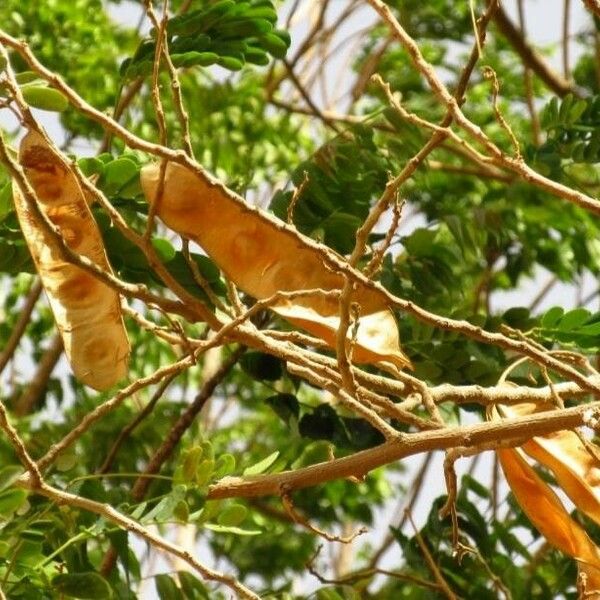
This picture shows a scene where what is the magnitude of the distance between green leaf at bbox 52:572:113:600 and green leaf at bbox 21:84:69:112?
16.6 inches

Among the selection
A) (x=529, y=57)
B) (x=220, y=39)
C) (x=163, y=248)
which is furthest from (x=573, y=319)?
(x=529, y=57)

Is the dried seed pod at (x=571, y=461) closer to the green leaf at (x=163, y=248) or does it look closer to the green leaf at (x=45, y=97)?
the green leaf at (x=163, y=248)

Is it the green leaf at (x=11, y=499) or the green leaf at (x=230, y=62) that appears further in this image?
the green leaf at (x=230, y=62)

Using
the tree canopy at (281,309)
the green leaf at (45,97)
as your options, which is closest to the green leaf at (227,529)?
the tree canopy at (281,309)

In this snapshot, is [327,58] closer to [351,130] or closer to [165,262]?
[351,130]

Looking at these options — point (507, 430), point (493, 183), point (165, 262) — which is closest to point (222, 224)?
point (165, 262)

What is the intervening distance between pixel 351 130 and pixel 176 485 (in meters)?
0.55

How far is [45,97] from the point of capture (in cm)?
121

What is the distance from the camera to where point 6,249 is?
1290 millimetres

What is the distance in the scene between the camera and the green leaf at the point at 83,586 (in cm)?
121

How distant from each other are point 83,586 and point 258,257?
1.10 ft

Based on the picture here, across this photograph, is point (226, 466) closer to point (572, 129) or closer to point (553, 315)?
point (553, 315)

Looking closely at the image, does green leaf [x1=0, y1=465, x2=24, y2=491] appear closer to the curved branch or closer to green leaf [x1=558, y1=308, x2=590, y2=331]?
the curved branch

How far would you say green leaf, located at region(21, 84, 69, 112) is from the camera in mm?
1201
